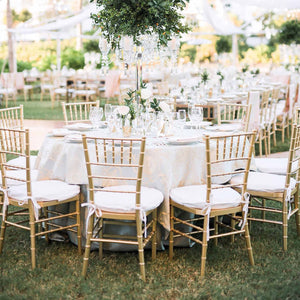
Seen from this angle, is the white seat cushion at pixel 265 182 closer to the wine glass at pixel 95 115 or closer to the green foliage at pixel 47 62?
the wine glass at pixel 95 115

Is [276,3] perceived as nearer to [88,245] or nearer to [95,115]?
[95,115]

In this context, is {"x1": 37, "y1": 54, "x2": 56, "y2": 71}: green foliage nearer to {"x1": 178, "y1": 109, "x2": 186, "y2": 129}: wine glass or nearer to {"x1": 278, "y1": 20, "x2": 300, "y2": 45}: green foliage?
{"x1": 278, "y1": 20, "x2": 300, "y2": 45}: green foliage

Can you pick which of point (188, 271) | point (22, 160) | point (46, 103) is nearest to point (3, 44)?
point (46, 103)

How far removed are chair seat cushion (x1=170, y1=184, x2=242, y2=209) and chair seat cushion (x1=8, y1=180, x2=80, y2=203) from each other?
2.47ft

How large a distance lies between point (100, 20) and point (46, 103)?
10.2 metres

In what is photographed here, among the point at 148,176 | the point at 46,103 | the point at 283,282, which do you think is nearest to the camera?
the point at 283,282

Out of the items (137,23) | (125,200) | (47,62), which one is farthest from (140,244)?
(47,62)

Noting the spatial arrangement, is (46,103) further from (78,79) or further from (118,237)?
(118,237)

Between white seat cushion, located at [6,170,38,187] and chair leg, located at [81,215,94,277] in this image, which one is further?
white seat cushion, located at [6,170,38,187]

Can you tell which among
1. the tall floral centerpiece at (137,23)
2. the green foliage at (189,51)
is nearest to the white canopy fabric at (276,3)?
the tall floral centerpiece at (137,23)

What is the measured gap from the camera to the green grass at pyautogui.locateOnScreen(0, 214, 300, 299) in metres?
3.03

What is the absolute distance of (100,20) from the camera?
13.6ft

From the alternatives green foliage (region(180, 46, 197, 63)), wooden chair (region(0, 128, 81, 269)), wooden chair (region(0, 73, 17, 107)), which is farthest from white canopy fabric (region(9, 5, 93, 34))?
green foliage (region(180, 46, 197, 63))

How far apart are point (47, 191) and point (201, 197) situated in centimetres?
111
